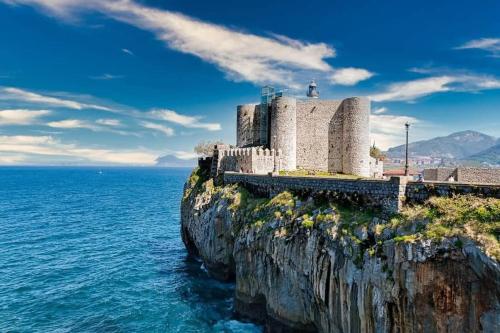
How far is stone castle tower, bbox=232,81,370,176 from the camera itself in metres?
42.1

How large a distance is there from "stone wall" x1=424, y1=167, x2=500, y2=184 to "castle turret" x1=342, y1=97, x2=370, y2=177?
1030 centimetres

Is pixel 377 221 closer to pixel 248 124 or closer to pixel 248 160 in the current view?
pixel 248 160

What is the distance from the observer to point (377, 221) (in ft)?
68.2

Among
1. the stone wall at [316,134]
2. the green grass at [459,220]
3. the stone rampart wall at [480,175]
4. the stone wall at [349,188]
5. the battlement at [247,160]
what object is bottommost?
the green grass at [459,220]

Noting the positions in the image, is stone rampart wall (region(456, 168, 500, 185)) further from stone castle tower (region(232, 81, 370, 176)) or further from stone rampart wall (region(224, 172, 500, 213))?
stone castle tower (region(232, 81, 370, 176))

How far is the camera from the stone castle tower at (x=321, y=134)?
138ft

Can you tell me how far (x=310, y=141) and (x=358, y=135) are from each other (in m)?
5.65

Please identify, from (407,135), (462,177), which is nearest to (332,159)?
(462,177)

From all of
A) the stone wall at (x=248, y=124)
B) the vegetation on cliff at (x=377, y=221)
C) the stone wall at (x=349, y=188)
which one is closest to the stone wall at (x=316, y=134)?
the stone wall at (x=248, y=124)

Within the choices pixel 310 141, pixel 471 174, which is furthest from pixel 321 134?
pixel 471 174

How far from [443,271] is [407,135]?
11166mm

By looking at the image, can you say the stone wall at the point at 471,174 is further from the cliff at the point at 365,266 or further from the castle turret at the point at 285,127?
the castle turret at the point at 285,127

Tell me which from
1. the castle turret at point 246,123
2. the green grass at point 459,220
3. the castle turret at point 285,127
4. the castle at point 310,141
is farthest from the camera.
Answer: the castle turret at point 246,123

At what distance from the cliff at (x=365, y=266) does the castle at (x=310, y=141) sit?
407 inches
